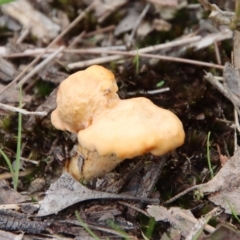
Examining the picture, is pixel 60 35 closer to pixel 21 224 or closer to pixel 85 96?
pixel 85 96

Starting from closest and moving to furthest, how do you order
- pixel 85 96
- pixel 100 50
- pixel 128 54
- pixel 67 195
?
pixel 85 96 → pixel 67 195 → pixel 128 54 → pixel 100 50

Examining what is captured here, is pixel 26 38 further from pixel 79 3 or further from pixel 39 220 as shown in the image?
pixel 39 220

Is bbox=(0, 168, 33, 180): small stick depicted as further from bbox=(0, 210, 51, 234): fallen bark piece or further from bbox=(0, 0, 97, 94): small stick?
bbox=(0, 0, 97, 94): small stick

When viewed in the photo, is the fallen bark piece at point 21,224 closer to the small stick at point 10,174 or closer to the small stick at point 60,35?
the small stick at point 10,174

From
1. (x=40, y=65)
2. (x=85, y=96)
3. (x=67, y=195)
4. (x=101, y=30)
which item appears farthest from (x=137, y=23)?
(x=67, y=195)

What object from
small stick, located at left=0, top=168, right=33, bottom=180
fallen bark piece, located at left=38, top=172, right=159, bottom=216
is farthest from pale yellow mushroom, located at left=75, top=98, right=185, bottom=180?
small stick, located at left=0, top=168, right=33, bottom=180

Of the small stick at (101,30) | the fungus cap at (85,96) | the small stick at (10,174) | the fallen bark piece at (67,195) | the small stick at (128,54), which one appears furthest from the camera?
the small stick at (101,30)

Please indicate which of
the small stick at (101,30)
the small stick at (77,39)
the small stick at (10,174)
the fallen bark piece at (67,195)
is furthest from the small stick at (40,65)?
the fallen bark piece at (67,195)

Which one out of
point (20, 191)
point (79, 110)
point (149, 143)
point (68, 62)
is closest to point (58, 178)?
point (20, 191)
